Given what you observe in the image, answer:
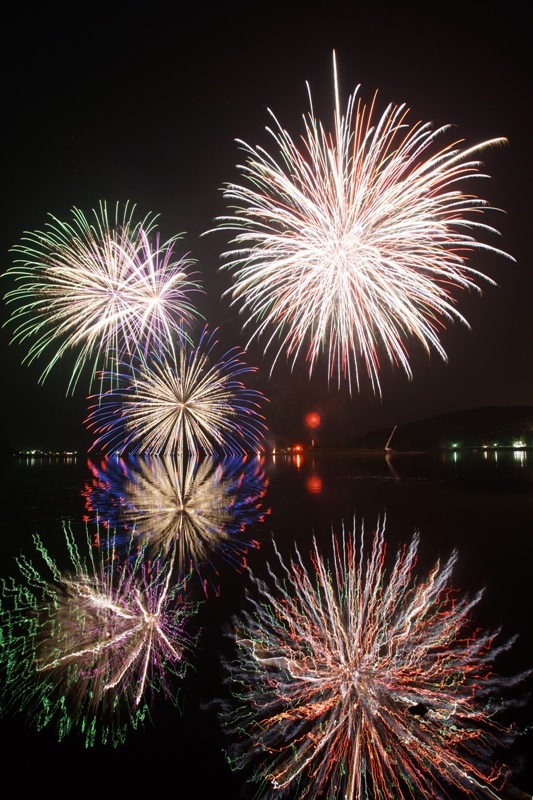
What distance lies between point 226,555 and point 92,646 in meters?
6.24

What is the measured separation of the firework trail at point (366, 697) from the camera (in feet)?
13.9

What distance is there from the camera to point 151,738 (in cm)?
499

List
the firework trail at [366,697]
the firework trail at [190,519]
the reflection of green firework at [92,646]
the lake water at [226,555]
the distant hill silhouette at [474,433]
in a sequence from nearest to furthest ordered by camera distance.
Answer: the firework trail at [366,697] → the lake water at [226,555] → the reflection of green firework at [92,646] → the firework trail at [190,519] → the distant hill silhouette at [474,433]

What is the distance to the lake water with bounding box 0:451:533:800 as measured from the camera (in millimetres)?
4520

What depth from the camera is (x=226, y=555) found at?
42.8 ft

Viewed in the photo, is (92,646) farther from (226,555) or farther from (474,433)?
(474,433)

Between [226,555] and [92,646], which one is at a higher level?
[92,646]

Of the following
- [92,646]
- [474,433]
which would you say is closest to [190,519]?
Answer: [92,646]

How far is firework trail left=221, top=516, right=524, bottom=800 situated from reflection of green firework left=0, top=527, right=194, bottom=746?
119 centimetres

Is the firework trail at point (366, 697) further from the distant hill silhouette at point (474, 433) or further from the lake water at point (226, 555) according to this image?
the distant hill silhouette at point (474, 433)

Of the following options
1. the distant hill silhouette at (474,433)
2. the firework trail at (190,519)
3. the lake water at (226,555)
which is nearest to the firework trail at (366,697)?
the lake water at (226,555)

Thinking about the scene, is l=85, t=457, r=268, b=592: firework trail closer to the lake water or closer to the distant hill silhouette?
the lake water

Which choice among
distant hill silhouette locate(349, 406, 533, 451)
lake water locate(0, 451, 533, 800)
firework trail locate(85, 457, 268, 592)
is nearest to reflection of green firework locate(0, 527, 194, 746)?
lake water locate(0, 451, 533, 800)

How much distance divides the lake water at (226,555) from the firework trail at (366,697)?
0.34 meters
